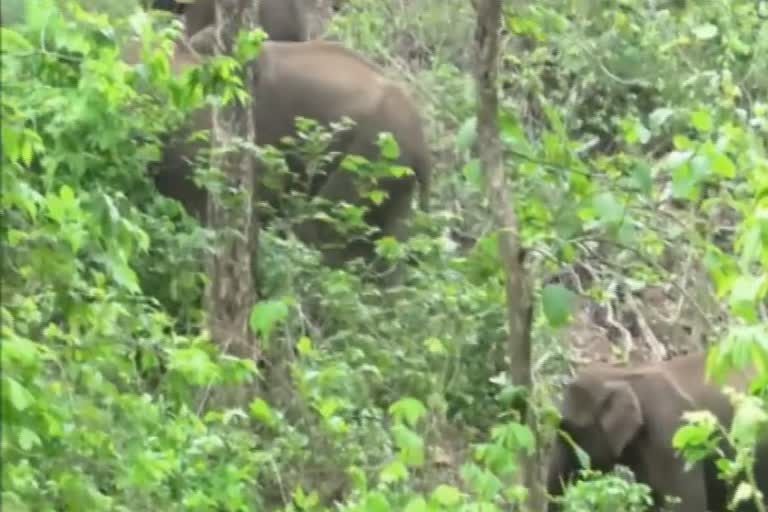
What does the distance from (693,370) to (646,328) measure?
1391 mm

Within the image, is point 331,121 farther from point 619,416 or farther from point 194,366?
point 194,366

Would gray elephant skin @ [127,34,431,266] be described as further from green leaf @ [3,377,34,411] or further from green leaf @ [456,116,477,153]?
green leaf @ [3,377,34,411]

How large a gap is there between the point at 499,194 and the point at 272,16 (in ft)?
15.3

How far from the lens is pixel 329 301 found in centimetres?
629

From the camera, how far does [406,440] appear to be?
14.9ft

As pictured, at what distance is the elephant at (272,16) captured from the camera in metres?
8.74

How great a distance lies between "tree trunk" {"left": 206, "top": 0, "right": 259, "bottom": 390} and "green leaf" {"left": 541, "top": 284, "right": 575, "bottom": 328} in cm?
179

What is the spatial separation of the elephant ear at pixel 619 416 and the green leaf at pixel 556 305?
2445 millimetres

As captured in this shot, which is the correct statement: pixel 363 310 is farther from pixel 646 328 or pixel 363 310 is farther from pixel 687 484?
pixel 646 328

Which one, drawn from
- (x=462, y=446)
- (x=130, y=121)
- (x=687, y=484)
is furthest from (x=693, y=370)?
(x=130, y=121)

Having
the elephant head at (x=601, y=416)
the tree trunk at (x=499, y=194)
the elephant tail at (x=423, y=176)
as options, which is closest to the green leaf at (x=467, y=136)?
the tree trunk at (x=499, y=194)

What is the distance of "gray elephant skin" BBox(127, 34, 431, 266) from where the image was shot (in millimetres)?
7539

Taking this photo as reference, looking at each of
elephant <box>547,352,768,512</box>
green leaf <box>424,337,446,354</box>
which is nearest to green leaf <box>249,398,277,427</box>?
green leaf <box>424,337,446,354</box>

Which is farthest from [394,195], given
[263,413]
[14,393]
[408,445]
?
[14,393]
